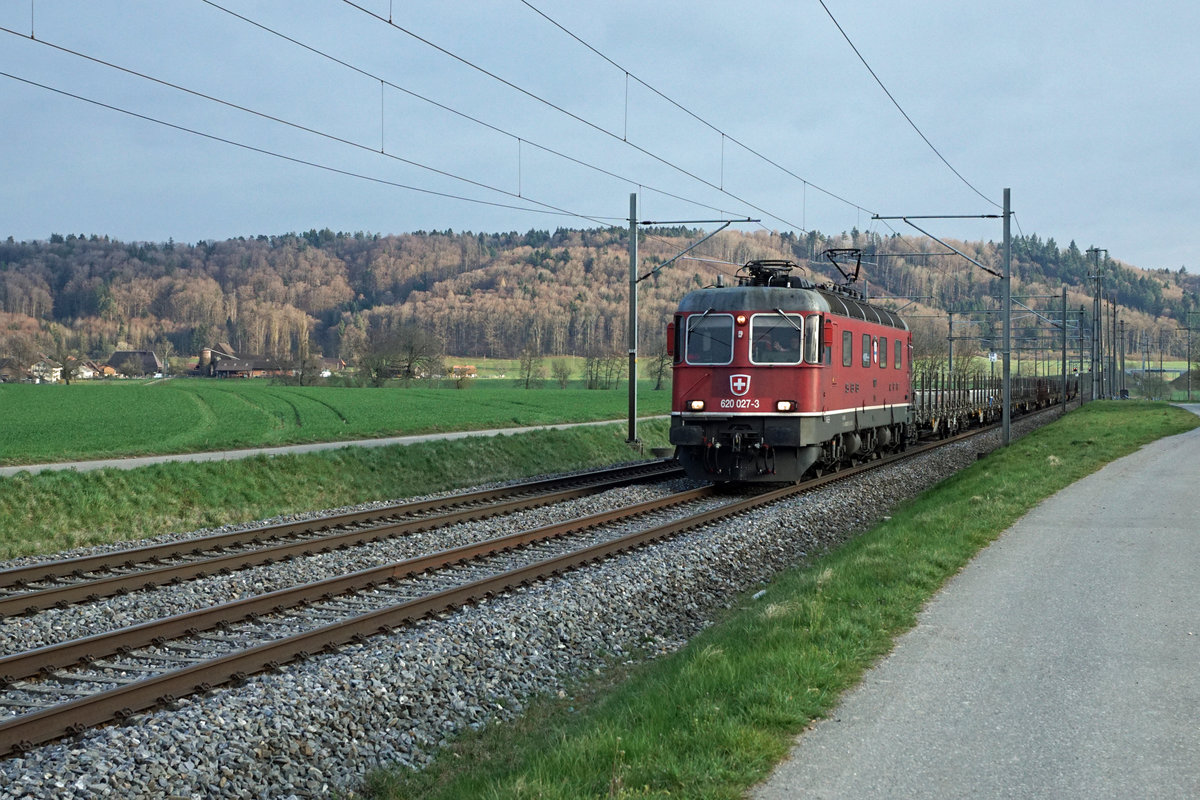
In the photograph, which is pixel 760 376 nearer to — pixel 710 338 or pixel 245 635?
pixel 710 338

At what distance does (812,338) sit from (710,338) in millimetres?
1898

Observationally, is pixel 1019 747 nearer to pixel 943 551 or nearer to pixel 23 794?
pixel 23 794

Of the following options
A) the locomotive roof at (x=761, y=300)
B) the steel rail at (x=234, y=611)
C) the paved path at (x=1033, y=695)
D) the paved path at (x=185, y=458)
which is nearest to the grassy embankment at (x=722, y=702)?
the paved path at (x=1033, y=695)

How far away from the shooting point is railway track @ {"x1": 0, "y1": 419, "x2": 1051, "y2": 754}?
7.16 m

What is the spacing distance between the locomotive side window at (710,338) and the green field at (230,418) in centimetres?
1211

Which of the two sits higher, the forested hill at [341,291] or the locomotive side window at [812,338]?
the forested hill at [341,291]

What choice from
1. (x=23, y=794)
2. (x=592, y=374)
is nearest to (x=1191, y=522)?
(x=23, y=794)

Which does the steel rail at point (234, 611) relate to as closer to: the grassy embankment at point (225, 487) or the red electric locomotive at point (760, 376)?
the red electric locomotive at point (760, 376)

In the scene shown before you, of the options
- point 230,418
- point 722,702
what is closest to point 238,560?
point 722,702

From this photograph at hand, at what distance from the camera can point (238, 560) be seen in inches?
496

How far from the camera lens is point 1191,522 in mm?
14180

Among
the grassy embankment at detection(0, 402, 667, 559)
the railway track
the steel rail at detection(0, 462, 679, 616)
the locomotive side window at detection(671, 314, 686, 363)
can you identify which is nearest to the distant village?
the grassy embankment at detection(0, 402, 667, 559)

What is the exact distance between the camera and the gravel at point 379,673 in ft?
20.5

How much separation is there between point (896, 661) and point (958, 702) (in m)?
1.00
